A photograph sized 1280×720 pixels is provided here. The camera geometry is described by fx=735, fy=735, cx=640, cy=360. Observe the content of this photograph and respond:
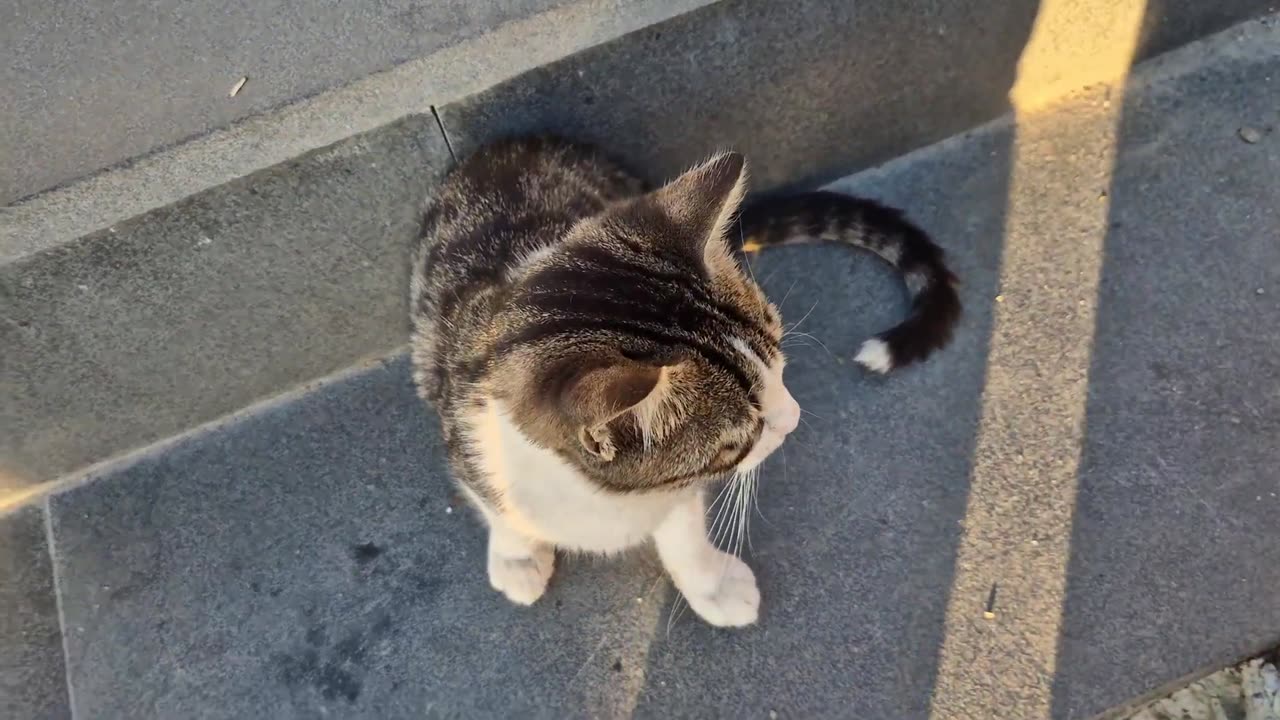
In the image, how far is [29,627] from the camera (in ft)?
5.71

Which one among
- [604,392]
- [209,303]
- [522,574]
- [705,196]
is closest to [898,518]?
[522,574]

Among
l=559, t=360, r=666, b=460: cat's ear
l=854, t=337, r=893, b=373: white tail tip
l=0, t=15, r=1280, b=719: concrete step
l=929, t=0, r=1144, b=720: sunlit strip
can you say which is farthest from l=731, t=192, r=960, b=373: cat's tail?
l=559, t=360, r=666, b=460: cat's ear

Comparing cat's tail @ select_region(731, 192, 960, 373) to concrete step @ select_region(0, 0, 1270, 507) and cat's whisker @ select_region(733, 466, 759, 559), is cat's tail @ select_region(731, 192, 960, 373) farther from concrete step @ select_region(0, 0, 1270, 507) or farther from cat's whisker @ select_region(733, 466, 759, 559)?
cat's whisker @ select_region(733, 466, 759, 559)

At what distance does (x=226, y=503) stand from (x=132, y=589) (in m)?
0.28

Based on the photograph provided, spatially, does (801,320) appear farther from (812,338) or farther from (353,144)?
(353,144)

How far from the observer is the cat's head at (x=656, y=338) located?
101 centimetres

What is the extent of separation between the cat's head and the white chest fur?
66 millimetres

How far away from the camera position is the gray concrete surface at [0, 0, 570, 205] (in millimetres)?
1396

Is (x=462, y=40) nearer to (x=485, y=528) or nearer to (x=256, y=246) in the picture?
(x=256, y=246)

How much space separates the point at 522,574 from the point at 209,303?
0.89 meters

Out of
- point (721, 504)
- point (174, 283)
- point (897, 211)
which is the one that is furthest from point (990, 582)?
point (174, 283)

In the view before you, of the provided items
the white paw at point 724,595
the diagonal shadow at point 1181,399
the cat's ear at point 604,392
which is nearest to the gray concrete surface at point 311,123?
the cat's ear at point 604,392

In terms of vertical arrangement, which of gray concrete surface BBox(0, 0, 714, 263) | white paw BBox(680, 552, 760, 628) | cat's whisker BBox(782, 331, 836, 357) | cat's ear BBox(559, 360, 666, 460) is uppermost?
gray concrete surface BBox(0, 0, 714, 263)

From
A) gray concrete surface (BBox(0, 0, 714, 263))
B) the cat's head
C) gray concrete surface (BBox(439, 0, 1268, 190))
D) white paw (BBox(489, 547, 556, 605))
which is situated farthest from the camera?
white paw (BBox(489, 547, 556, 605))
